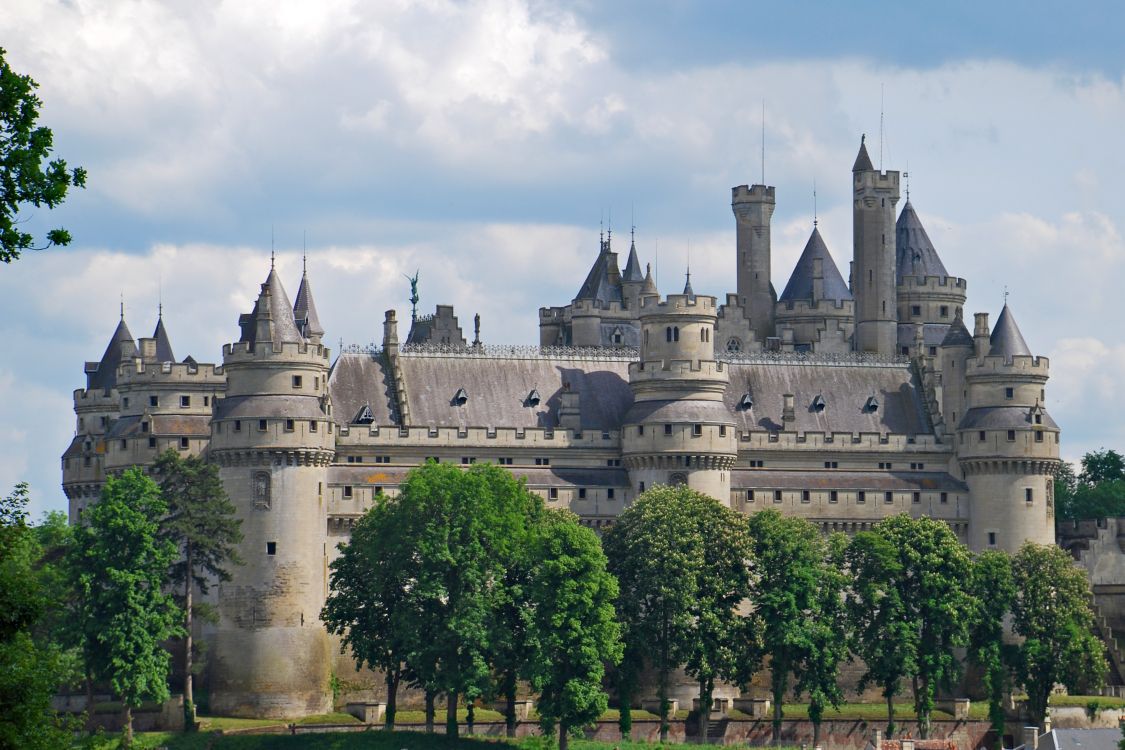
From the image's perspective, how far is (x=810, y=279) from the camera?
460ft

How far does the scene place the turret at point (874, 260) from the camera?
139000 mm

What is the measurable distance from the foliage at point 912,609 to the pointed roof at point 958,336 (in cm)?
1718

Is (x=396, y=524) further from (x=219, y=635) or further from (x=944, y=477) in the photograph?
(x=944, y=477)

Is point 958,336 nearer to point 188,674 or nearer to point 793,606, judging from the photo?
point 793,606

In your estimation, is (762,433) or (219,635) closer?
(219,635)

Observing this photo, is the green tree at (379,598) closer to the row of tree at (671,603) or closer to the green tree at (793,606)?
the row of tree at (671,603)

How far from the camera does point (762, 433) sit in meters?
127

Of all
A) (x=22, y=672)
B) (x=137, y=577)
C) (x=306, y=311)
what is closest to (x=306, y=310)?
(x=306, y=311)

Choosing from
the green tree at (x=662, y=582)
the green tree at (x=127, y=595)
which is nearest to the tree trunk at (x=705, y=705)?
the green tree at (x=662, y=582)

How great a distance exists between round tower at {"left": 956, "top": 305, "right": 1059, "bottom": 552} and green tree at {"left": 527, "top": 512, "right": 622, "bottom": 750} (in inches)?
1017

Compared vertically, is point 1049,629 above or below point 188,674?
above

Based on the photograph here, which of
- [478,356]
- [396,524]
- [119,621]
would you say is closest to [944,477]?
[478,356]

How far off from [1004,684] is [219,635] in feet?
114

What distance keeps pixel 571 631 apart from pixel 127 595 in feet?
60.1
